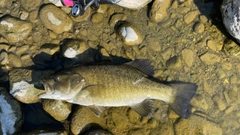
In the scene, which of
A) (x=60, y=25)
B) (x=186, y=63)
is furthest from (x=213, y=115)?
(x=60, y=25)

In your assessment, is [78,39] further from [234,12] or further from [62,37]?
[234,12]

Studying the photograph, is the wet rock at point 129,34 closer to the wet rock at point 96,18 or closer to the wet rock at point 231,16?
the wet rock at point 96,18

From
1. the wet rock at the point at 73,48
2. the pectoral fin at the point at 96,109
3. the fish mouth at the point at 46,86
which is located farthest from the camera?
the wet rock at the point at 73,48

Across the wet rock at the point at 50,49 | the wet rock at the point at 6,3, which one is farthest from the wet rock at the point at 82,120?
the wet rock at the point at 6,3

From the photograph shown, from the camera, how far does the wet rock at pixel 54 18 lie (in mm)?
4664

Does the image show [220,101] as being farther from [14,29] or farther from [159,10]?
[14,29]

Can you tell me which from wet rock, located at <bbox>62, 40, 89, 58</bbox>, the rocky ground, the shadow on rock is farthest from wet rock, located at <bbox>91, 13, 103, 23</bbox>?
the shadow on rock

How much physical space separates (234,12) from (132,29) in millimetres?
1753

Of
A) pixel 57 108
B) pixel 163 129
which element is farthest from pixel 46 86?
pixel 163 129

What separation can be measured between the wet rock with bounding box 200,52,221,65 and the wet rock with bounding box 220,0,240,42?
494 millimetres

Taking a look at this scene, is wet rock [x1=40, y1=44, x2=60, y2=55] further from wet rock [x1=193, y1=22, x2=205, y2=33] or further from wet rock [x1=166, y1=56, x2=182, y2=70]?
wet rock [x1=193, y1=22, x2=205, y2=33]

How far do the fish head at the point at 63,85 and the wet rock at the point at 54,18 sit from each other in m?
1.09

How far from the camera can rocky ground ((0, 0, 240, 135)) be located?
4.64 metres

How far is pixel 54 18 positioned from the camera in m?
4.66
